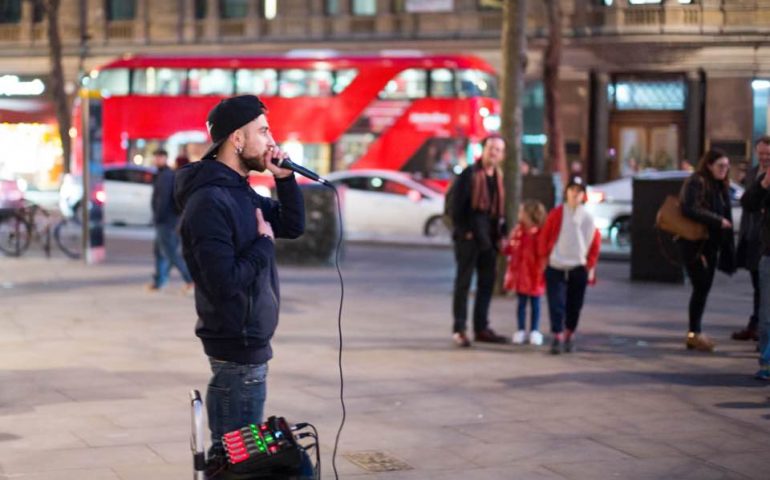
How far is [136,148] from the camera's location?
33938 millimetres

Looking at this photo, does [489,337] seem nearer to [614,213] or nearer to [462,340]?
[462,340]

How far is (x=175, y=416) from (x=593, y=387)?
3252 millimetres

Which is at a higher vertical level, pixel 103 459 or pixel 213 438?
pixel 213 438

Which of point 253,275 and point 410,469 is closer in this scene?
point 253,275

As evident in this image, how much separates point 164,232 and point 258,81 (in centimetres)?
1759

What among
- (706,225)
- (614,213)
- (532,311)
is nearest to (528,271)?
(532,311)

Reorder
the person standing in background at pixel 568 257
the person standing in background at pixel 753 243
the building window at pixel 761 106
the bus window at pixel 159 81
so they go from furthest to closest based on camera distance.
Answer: the bus window at pixel 159 81 → the building window at pixel 761 106 → the person standing in background at pixel 753 243 → the person standing in background at pixel 568 257

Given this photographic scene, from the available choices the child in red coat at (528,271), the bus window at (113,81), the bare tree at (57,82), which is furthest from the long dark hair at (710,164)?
the bare tree at (57,82)

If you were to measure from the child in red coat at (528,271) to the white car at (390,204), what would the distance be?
1541 centimetres

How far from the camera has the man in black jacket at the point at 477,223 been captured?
38.7ft

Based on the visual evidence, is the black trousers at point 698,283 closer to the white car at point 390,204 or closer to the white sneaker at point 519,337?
the white sneaker at point 519,337

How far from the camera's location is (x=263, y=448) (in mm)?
4406

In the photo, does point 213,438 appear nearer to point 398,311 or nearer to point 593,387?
point 593,387

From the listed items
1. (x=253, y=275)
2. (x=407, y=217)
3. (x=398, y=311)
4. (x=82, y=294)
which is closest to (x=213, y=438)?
(x=253, y=275)
